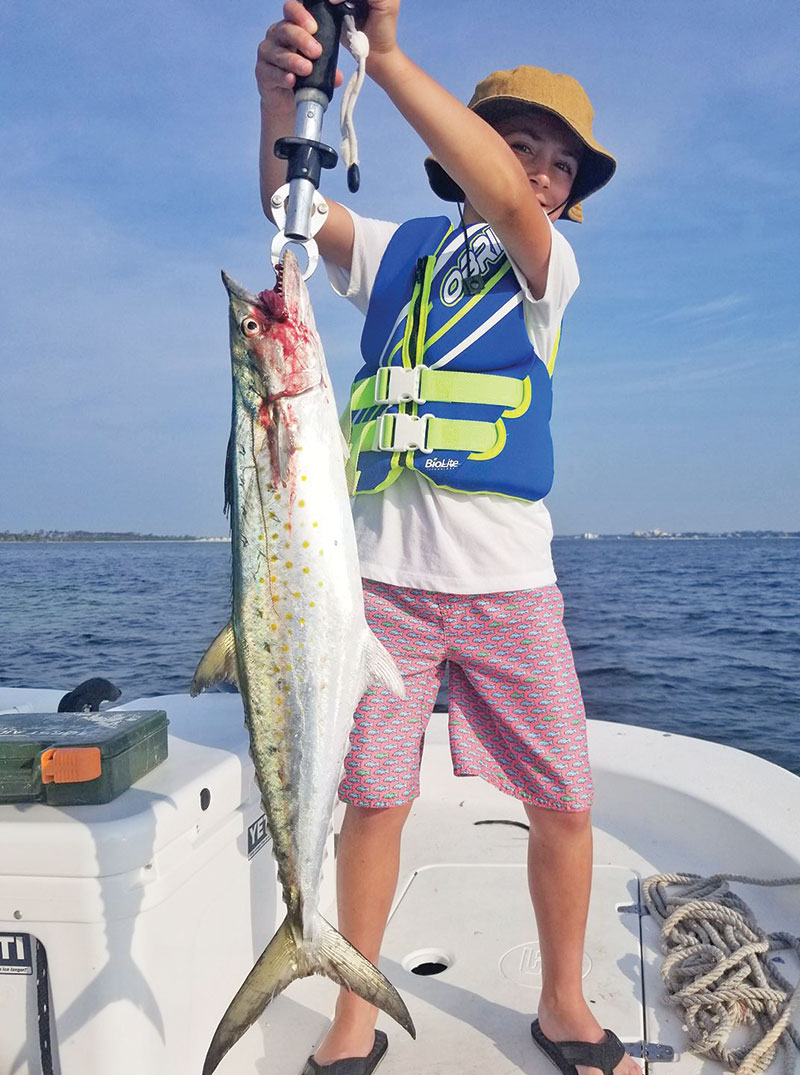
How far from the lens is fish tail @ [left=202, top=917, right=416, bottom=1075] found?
5.80 feet

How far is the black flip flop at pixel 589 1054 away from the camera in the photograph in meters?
2.35

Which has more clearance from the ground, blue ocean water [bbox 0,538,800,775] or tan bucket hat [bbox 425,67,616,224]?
tan bucket hat [bbox 425,67,616,224]

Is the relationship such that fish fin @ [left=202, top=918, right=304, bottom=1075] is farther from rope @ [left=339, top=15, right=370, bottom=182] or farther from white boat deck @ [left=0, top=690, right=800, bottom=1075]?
rope @ [left=339, top=15, right=370, bottom=182]

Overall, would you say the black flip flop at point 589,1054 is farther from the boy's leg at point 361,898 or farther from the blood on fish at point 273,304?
the blood on fish at point 273,304

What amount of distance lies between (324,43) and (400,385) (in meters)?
0.93

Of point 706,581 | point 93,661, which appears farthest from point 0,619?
point 706,581

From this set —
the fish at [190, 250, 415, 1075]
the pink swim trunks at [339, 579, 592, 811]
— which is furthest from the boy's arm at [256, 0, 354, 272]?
the pink swim trunks at [339, 579, 592, 811]

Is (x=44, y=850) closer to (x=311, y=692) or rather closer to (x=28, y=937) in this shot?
(x=28, y=937)

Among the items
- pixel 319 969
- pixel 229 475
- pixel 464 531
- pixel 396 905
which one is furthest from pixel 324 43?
pixel 396 905

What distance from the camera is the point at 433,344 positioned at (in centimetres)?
240

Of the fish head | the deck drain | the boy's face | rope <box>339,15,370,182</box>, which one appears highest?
the boy's face

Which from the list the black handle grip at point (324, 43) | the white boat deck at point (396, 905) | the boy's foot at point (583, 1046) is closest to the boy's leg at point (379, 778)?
the white boat deck at point (396, 905)

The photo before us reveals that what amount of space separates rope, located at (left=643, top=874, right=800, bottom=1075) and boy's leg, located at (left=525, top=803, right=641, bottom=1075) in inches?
13.2

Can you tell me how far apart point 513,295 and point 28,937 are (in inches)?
82.1
